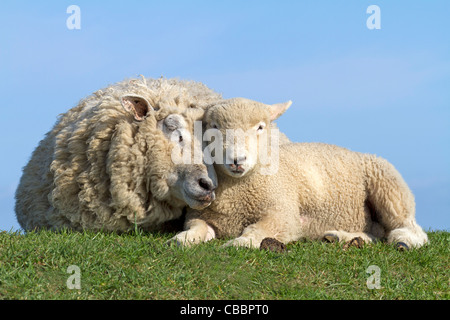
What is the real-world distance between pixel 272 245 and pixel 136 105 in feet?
7.26

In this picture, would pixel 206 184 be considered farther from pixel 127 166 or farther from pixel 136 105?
pixel 136 105

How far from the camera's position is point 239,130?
6.10m

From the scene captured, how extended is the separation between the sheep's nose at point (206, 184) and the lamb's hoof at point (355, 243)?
1722 mm

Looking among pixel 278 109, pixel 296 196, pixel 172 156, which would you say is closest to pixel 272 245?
pixel 296 196

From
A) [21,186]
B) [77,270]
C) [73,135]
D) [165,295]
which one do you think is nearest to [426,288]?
[165,295]

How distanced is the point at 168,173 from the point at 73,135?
1.43m

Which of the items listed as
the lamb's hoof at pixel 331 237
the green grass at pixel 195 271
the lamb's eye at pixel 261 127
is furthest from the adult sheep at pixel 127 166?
the lamb's hoof at pixel 331 237

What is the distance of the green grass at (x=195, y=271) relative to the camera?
4887 mm

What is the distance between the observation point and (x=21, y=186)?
8.23 metres

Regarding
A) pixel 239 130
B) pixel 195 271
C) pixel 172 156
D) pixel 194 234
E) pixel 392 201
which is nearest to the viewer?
pixel 195 271

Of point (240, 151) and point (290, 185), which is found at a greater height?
point (240, 151)

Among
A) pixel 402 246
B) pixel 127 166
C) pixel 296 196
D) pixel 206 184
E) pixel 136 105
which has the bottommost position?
pixel 402 246

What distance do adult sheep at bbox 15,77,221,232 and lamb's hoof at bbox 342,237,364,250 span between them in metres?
1.72

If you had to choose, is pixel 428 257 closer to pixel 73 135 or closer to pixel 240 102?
pixel 240 102
